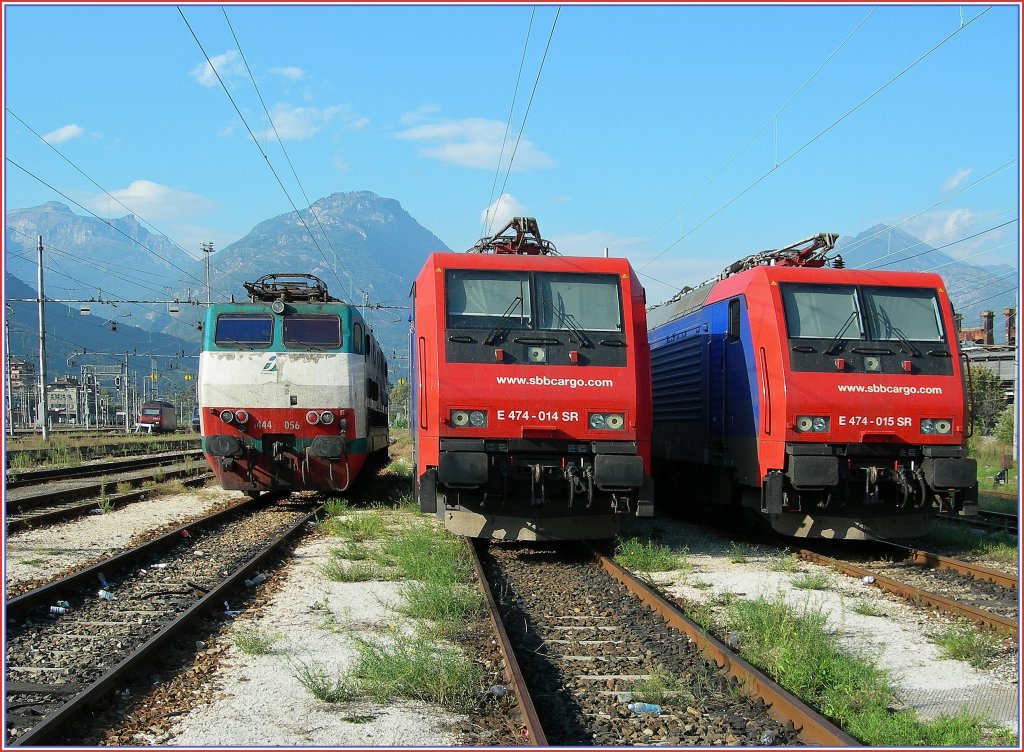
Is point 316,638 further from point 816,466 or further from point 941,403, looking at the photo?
point 941,403

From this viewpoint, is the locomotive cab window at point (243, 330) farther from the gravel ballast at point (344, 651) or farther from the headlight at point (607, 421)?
the headlight at point (607, 421)

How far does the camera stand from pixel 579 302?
10273mm

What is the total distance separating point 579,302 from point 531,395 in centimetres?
137

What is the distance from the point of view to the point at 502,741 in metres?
4.66

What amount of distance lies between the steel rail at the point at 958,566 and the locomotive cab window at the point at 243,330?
9546 millimetres

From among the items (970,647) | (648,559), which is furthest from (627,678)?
(648,559)

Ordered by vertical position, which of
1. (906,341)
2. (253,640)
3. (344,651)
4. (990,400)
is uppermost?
(906,341)

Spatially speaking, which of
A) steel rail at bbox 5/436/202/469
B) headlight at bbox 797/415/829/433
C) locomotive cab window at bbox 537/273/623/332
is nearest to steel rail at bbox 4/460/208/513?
steel rail at bbox 5/436/202/469

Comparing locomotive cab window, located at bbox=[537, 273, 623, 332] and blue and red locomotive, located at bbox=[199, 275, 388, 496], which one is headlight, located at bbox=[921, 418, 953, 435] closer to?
locomotive cab window, located at bbox=[537, 273, 623, 332]

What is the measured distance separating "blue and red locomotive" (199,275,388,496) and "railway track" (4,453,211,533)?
2.54 metres

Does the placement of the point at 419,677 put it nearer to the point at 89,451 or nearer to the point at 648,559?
the point at 648,559

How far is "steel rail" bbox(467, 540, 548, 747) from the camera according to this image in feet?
14.7

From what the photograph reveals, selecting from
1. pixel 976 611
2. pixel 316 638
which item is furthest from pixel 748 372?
pixel 316 638

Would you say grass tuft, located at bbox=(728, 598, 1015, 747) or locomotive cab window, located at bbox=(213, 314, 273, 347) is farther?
locomotive cab window, located at bbox=(213, 314, 273, 347)
